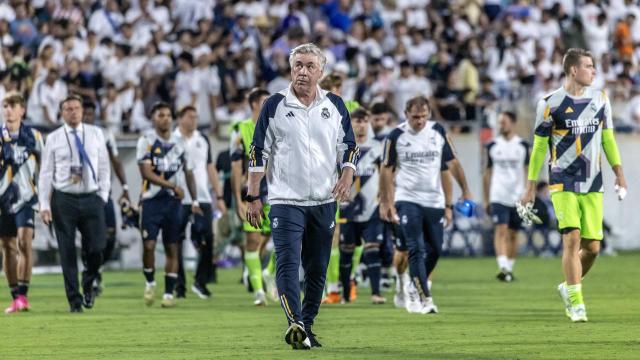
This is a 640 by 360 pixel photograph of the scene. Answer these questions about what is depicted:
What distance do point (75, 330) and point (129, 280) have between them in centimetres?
915

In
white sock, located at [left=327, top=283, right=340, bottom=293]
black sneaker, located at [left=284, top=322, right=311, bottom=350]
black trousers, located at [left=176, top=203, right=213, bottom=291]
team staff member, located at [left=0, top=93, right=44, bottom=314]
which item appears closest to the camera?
black sneaker, located at [left=284, top=322, right=311, bottom=350]

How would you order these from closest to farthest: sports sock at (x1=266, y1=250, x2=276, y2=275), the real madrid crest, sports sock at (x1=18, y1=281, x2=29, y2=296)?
the real madrid crest
sports sock at (x1=18, y1=281, x2=29, y2=296)
sports sock at (x1=266, y1=250, x2=276, y2=275)

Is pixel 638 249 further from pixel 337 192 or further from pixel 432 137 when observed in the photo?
pixel 337 192

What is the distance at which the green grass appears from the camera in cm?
1105

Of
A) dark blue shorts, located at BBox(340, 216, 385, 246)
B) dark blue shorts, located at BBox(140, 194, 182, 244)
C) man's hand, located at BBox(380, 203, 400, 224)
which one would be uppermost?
man's hand, located at BBox(380, 203, 400, 224)

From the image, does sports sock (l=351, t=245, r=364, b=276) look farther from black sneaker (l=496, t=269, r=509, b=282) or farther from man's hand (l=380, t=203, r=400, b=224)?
black sneaker (l=496, t=269, r=509, b=282)

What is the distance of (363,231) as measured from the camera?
57.3 feet

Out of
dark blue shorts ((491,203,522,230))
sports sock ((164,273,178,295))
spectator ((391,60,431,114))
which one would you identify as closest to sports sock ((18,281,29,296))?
sports sock ((164,273,178,295))

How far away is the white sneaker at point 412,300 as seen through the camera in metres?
15.1

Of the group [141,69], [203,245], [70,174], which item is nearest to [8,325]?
[70,174]

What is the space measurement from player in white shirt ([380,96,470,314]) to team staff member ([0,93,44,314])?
4088 mm

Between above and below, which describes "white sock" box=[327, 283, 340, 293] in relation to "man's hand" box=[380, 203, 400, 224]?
below

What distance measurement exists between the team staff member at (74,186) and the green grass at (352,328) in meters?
0.71

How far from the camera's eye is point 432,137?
1529 centimetres
